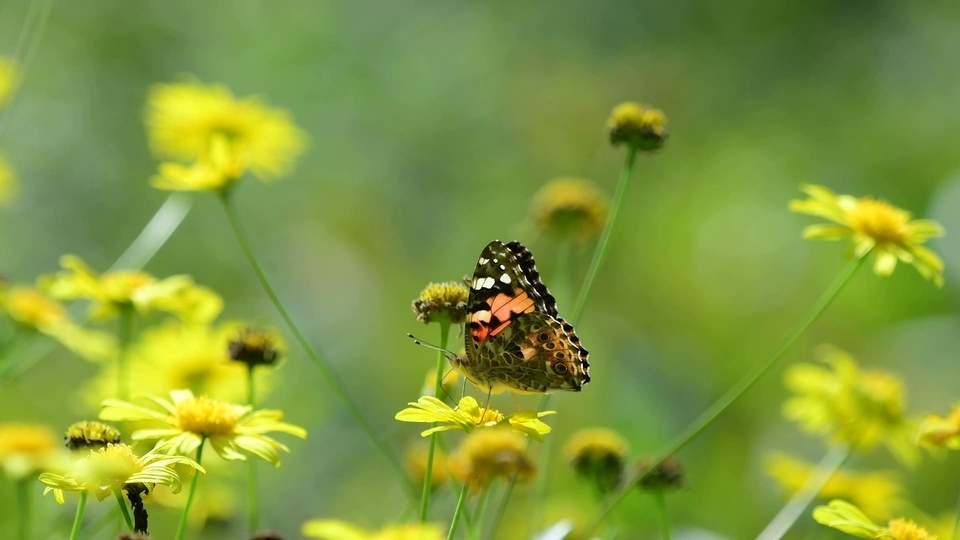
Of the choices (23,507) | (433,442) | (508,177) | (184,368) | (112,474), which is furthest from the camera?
(508,177)

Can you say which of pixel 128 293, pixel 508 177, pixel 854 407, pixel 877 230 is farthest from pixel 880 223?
pixel 508 177

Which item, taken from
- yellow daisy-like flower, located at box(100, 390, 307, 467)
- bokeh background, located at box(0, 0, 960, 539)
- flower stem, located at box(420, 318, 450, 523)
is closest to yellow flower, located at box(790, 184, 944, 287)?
flower stem, located at box(420, 318, 450, 523)

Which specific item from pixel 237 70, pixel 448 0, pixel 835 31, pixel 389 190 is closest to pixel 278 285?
pixel 389 190

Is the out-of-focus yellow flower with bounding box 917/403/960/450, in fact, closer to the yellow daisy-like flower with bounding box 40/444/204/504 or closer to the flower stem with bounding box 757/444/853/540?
the flower stem with bounding box 757/444/853/540

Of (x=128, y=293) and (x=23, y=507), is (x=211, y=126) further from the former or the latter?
(x=23, y=507)

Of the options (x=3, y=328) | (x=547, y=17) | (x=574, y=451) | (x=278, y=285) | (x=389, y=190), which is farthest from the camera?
(x=547, y=17)

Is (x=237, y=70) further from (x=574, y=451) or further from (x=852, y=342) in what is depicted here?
(x=574, y=451)
